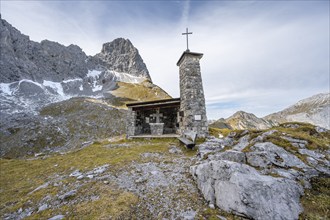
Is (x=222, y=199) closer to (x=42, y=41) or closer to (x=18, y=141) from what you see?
(x=18, y=141)

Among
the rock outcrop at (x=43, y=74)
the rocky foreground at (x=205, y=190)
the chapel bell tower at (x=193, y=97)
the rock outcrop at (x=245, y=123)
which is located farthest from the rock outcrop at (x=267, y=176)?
the rock outcrop at (x=43, y=74)

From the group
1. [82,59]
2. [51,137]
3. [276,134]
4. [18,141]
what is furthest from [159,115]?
[82,59]

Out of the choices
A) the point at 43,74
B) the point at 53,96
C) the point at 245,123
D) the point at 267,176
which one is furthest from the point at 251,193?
the point at 43,74

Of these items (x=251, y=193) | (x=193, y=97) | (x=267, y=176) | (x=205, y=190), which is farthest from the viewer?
(x=193, y=97)

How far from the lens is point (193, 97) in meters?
16.2

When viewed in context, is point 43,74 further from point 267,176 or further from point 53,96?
point 267,176

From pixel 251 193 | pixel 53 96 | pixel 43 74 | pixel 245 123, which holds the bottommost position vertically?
pixel 245 123

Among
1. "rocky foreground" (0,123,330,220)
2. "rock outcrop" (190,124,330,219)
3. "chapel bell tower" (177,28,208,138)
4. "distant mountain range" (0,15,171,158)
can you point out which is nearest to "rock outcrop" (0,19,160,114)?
"distant mountain range" (0,15,171,158)

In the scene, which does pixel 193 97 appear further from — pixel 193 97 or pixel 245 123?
pixel 245 123

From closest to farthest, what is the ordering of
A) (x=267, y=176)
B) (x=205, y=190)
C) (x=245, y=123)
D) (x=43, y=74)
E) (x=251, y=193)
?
(x=251, y=193) → (x=267, y=176) → (x=205, y=190) → (x=245, y=123) → (x=43, y=74)

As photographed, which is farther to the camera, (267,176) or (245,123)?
(245,123)

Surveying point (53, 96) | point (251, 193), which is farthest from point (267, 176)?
point (53, 96)

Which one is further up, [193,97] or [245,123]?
[193,97]

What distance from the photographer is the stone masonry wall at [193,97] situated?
15719mm
